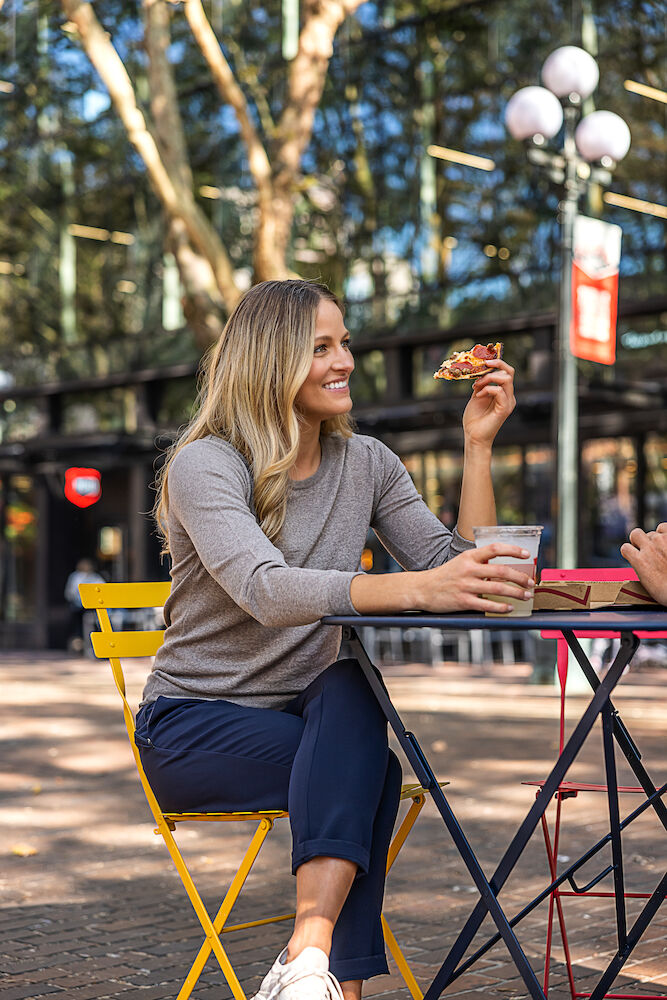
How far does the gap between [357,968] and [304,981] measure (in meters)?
0.18

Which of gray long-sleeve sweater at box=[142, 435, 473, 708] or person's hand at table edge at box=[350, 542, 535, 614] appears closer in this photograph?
person's hand at table edge at box=[350, 542, 535, 614]

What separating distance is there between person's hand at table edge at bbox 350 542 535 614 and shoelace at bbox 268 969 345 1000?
645 mm

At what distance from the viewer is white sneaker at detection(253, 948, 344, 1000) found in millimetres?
2387

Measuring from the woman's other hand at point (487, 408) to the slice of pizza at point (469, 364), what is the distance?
0.05 metres

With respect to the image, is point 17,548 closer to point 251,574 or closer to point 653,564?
point 251,574

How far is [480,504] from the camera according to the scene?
3201mm

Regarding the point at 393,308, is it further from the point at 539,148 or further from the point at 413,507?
the point at 413,507

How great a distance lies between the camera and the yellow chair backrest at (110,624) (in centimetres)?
319

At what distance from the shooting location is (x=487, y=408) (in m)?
3.18

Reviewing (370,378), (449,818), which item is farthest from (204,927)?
(370,378)

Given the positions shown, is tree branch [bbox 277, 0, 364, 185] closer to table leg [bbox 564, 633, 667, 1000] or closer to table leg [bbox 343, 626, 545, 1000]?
table leg [bbox 564, 633, 667, 1000]

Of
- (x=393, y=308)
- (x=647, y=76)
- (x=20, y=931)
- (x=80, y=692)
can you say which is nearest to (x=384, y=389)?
(x=393, y=308)

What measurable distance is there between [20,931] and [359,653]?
198 cm

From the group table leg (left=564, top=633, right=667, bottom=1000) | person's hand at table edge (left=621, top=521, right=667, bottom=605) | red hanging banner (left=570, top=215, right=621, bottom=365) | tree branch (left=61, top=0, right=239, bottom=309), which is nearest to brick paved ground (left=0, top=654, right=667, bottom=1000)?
table leg (left=564, top=633, right=667, bottom=1000)
